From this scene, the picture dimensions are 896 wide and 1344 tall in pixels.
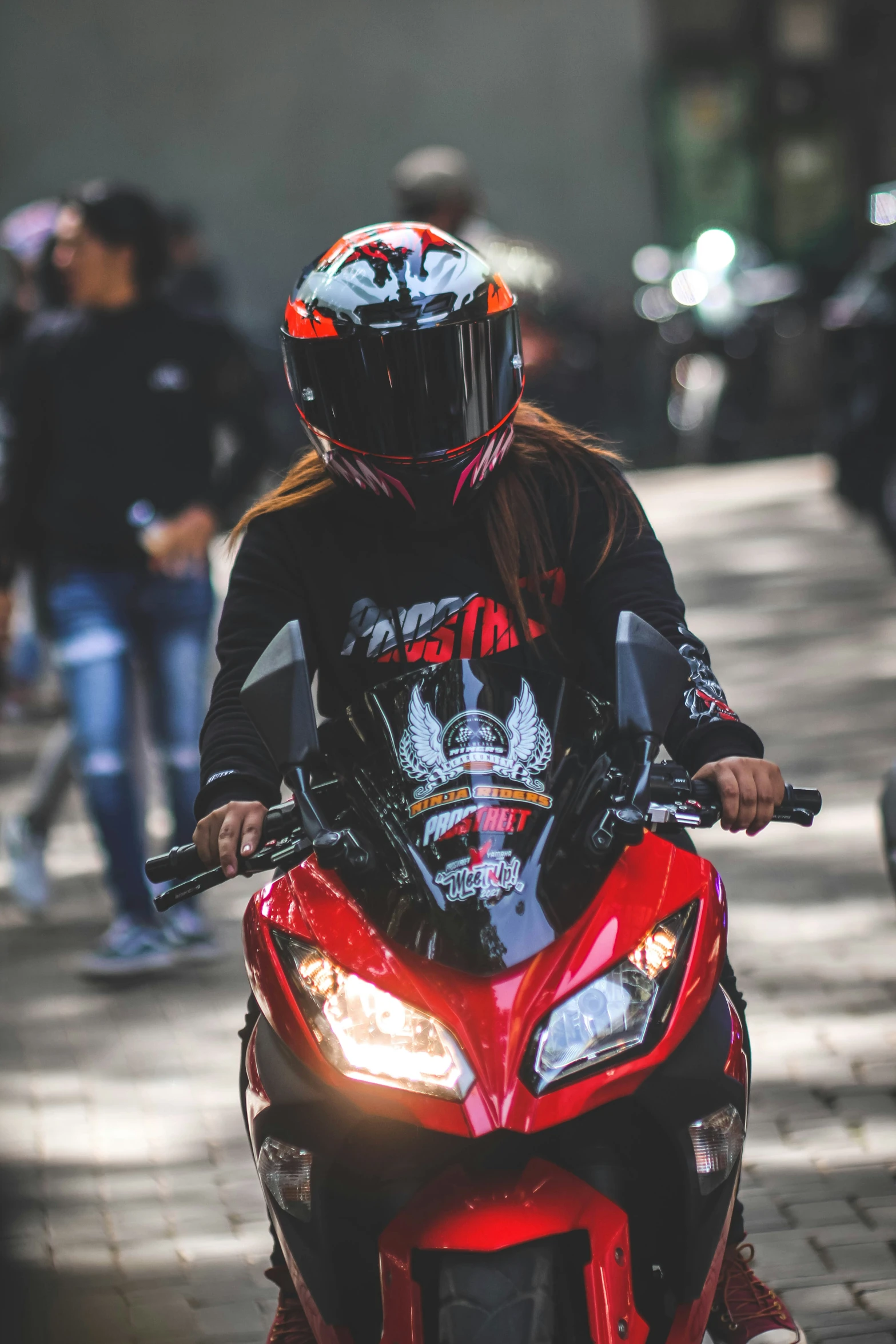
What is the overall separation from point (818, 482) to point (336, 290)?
11.7m

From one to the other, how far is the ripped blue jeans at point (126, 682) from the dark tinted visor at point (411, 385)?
2911mm

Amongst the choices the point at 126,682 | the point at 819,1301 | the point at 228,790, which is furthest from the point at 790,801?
the point at 126,682

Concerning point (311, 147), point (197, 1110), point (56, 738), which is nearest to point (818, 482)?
point (311, 147)

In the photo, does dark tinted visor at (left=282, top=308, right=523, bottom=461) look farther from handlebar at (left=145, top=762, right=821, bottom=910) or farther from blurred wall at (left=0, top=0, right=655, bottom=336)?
blurred wall at (left=0, top=0, right=655, bottom=336)

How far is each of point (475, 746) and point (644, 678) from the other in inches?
9.0

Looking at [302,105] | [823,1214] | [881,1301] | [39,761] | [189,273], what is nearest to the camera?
[881,1301]

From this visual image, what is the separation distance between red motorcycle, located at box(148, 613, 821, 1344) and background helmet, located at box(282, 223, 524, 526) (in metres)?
0.42

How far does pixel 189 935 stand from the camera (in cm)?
578

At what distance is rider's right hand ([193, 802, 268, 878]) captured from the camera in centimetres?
253

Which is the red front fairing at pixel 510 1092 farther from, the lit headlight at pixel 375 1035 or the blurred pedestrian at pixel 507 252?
the blurred pedestrian at pixel 507 252

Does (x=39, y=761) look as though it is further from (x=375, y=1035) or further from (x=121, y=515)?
(x=375, y=1035)

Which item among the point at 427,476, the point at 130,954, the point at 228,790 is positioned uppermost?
the point at 427,476

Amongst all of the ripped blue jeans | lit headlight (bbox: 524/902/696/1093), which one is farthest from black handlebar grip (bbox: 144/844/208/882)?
the ripped blue jeans

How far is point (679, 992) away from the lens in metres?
2.34
